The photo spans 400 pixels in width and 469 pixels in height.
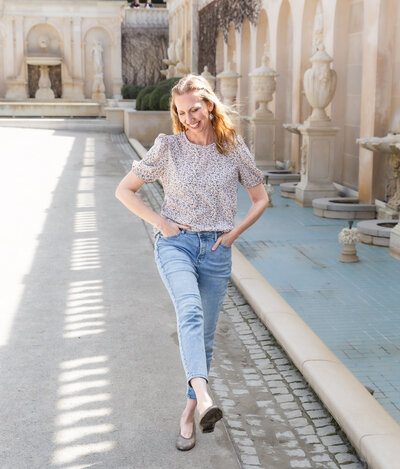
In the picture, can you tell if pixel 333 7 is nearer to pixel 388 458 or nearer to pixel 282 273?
pixel 282 273

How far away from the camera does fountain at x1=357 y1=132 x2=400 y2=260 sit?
27.5ft

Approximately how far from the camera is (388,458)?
11.2ft

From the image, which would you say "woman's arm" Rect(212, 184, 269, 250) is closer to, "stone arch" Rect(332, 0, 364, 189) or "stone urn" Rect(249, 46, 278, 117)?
"stone arch" Rect(332, 0, 364, 189)

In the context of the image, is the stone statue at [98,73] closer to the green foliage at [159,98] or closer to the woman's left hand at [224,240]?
the green foliage at [159,98]

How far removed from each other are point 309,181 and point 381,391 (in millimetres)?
7930

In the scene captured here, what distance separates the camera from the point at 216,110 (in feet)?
12.3

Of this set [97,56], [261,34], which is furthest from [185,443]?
[97,56]

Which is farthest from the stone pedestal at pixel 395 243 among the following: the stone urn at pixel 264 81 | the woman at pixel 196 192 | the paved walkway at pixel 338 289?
the stone urn at pixel 264 81

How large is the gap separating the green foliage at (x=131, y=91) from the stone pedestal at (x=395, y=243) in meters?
37.0

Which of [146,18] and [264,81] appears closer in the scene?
[264,81]

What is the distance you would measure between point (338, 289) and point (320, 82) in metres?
5.63

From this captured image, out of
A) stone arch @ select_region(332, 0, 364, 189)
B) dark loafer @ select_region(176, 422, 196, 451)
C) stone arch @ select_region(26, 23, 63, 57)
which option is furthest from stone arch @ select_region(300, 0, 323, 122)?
stone arch @ select_region(26, 23, 63, 57)

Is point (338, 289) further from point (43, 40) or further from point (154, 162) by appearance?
point (43, 40)

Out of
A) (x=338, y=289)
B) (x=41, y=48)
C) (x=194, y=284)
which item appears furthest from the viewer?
(x=41, y=48)
